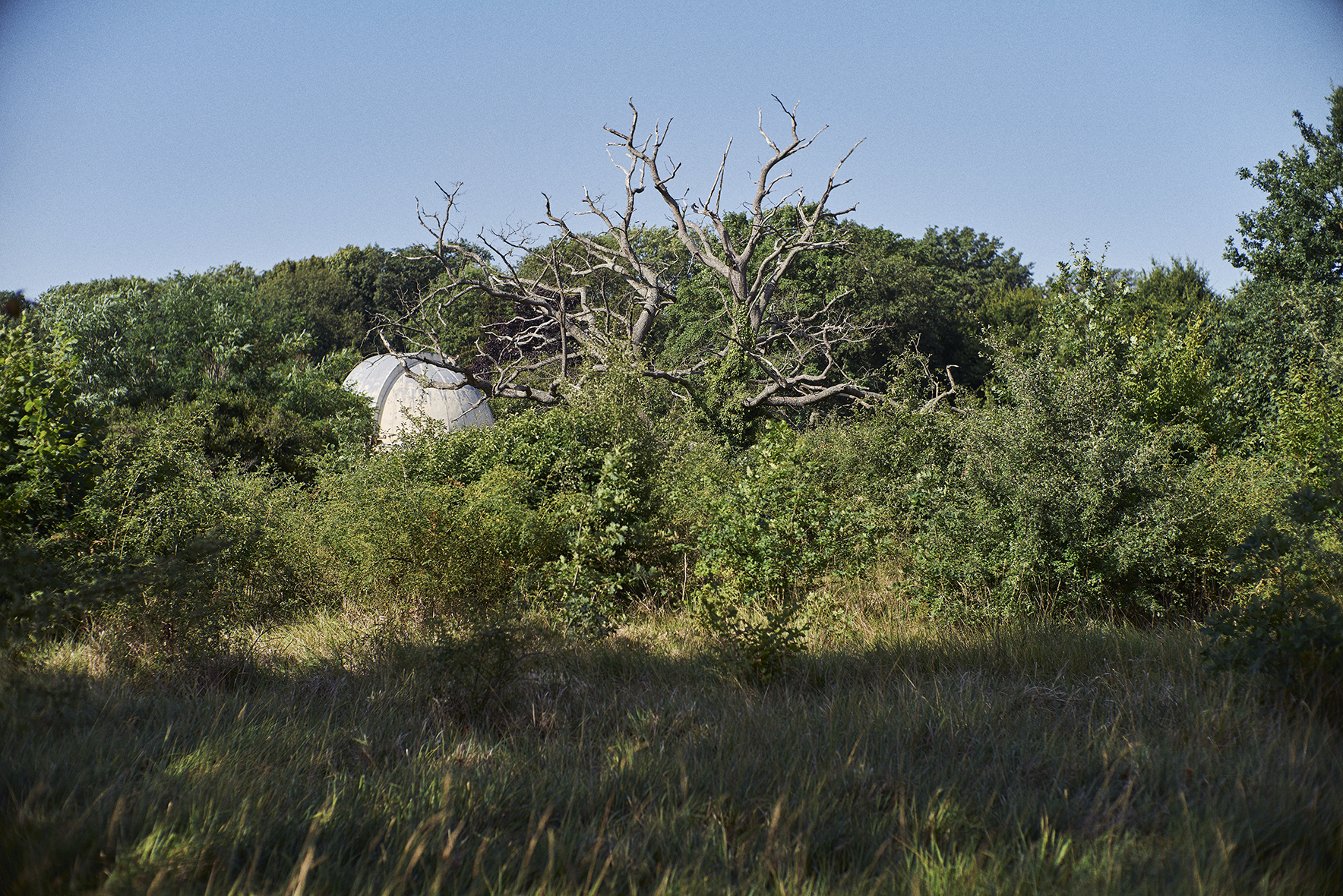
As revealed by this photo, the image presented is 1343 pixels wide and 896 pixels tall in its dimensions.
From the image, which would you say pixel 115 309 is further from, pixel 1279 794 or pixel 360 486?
pixel 1279 794

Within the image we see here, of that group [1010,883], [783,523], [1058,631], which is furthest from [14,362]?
[1058,631]

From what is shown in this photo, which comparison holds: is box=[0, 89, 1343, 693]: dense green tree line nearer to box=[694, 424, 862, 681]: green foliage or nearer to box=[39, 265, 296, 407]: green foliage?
box=[694, 424, 862, 681]: green foliage

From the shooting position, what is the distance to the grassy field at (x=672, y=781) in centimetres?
266

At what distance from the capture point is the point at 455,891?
258 centimetres

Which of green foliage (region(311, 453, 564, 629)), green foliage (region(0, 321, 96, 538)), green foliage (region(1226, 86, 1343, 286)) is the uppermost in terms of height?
green foliage (region(1226, 86, 1343, 286))

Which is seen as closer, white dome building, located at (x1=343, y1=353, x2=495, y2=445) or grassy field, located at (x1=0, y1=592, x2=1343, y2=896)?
grassy field, located at (x1=0, y1=592, x2=1343, y2=896)

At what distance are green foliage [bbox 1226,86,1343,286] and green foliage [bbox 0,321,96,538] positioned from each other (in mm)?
21034

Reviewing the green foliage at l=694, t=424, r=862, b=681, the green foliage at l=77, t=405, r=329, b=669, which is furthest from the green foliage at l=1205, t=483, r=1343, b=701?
the green foliage at l=77, t=405, r=329, b=669

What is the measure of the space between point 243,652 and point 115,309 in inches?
728

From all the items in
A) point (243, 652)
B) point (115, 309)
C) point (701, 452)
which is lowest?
point (243, 652)

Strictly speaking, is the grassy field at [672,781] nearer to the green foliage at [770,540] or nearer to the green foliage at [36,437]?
the green foliage at [36,437]

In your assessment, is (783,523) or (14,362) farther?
(783,523)

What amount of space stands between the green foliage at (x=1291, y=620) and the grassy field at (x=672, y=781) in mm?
196

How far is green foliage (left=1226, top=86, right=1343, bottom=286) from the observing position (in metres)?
16.5
